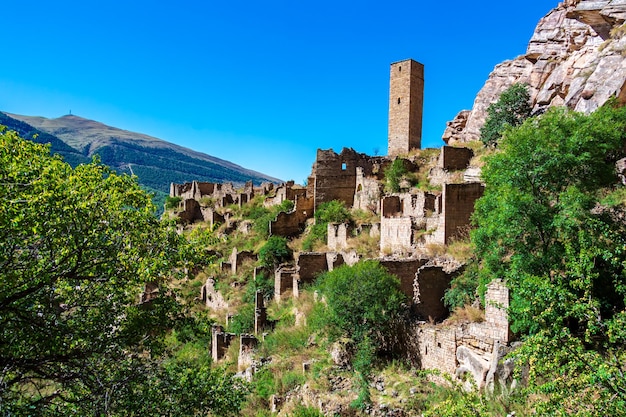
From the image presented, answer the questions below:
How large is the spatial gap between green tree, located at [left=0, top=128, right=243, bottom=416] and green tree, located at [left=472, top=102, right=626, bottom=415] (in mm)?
6112

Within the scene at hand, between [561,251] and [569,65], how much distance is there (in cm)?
2722

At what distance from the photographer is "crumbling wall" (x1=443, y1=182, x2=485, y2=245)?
19.1 metres

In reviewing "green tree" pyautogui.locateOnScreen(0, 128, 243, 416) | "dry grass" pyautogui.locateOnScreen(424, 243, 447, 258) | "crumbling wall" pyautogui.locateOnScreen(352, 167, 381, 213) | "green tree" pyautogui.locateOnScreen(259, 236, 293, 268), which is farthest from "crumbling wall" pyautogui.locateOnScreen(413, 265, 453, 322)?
"crumbling wall" pyautogui.locateOnScreen(352, 167, 381, 213)

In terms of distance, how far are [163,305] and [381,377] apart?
6916 mm

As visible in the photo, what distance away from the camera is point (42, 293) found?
818 cm

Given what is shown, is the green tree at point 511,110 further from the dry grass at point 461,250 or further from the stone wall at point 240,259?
the stone wall at point 240,259

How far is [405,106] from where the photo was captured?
131ft

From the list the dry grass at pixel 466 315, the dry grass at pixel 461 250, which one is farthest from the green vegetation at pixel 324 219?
the dry grass at pixel 466 315

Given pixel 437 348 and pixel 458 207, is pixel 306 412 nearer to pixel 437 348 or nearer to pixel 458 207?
pixel 437 348

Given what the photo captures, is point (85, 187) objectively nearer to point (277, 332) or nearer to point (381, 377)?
point (381, 377)

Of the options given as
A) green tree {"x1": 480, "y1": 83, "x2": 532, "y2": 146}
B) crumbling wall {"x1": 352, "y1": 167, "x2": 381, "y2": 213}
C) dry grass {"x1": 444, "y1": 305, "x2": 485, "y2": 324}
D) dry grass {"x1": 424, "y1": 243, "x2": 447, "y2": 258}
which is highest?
green tree {"x1": 480, "y1": 83, "x2": 532, "y2": 146}

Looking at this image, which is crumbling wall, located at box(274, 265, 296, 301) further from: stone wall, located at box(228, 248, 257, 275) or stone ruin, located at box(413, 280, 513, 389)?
stone ruin, located at box(413, 280, 513, 389)

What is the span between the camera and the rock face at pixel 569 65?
25.6 meters

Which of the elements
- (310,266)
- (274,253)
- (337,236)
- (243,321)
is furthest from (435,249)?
(274,253)
